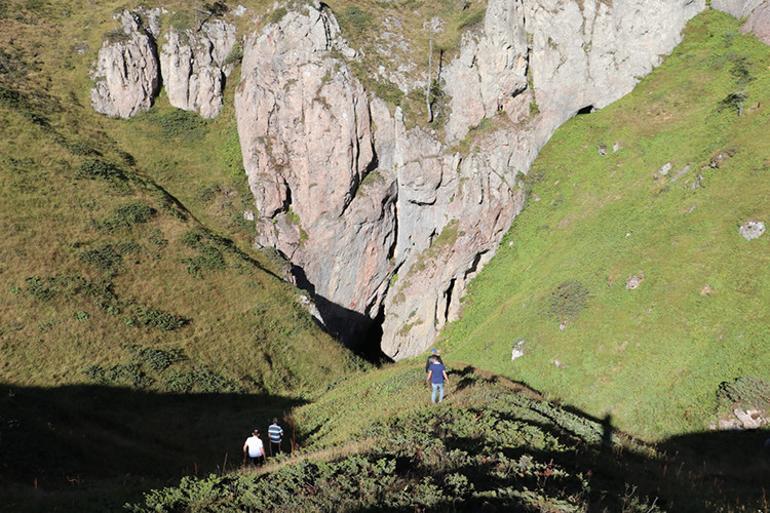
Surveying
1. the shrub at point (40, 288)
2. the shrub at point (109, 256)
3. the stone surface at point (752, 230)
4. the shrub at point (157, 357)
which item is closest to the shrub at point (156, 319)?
the shrub at point (157, 357)

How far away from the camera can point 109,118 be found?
5259 cm

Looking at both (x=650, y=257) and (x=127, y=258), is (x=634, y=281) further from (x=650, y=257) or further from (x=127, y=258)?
(x=127, y=258)

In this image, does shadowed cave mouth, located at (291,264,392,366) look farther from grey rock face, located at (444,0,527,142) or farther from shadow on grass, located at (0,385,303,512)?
grey rock face, located at (444,0,527,142)

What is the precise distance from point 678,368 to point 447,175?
99.2ft

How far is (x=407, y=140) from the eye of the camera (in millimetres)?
50656

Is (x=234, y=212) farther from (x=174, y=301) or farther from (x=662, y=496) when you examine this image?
(x=662, y=496)

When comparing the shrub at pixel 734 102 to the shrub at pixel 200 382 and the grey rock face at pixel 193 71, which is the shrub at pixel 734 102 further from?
the grey rock face at pixel 193 71

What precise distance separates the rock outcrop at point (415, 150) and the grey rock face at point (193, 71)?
668 centimetres

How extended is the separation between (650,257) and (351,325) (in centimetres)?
3037

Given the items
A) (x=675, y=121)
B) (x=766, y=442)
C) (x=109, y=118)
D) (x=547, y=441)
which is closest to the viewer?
(x=547, y=441)

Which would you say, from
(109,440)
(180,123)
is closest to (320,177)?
(180,123)

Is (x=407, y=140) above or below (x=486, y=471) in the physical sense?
above

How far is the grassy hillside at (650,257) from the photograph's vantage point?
2502cm

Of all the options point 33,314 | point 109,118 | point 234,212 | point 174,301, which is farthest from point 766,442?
point 109,118
